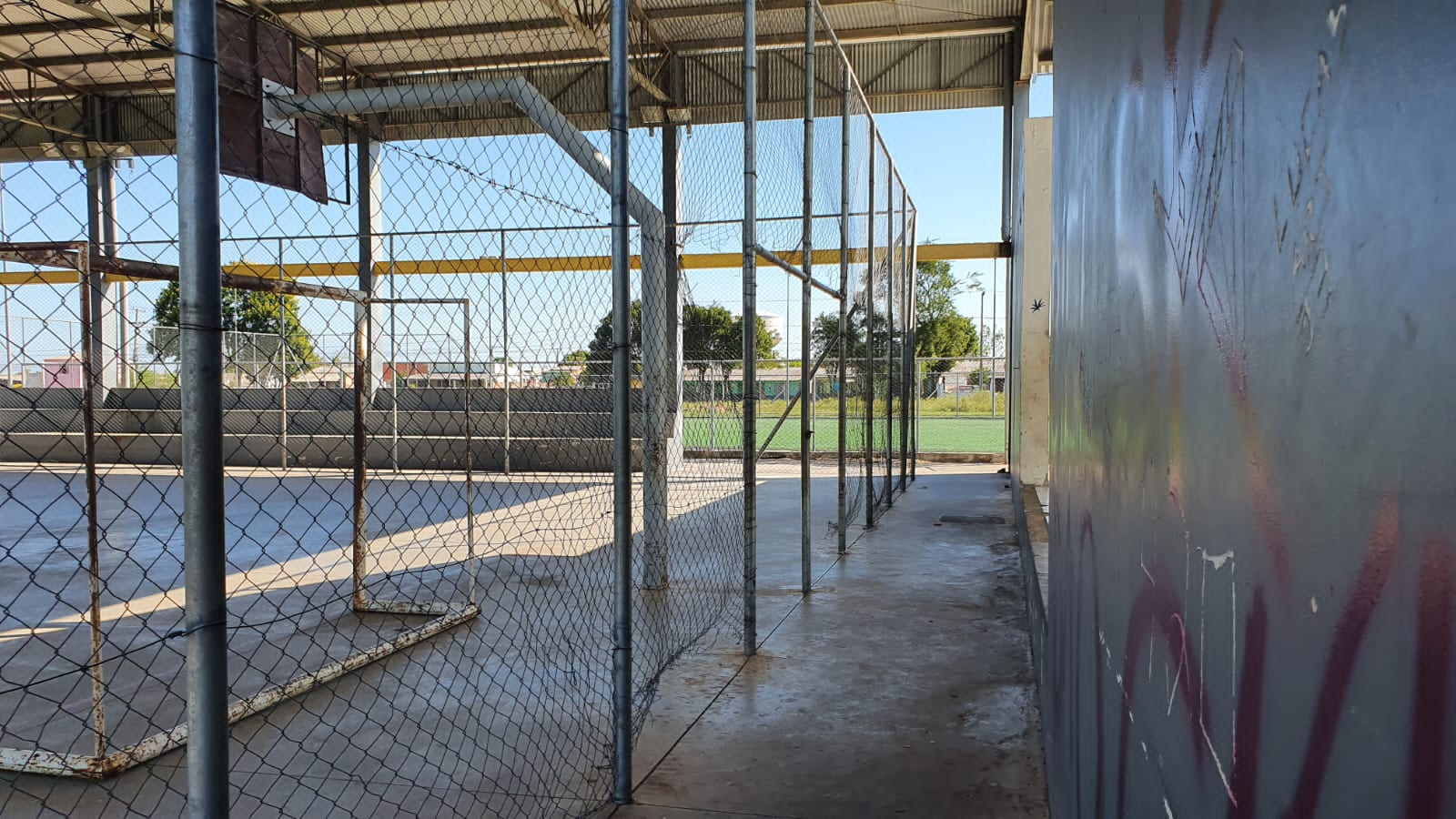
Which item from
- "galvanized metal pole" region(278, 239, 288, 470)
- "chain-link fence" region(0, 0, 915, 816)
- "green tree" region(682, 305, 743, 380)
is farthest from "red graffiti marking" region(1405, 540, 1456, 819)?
"green tree" region(682, 305, 743, 380)

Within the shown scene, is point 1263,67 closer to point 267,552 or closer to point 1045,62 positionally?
point 267,552

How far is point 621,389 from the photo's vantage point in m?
2.94

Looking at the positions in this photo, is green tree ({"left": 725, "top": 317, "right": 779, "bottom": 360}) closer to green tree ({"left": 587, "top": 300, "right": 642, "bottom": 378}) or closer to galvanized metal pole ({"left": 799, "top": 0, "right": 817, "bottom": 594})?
green tree ({"left": 587, "top": 300, "right": 642, "bottom": 378})

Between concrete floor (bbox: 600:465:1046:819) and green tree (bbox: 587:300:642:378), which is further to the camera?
green tree (bbox: 587:300:642:378)

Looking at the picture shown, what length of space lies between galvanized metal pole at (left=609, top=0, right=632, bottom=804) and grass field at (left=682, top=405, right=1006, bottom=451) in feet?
28.1

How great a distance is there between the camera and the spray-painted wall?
41cm

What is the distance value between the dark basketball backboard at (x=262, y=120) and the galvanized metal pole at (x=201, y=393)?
213cm

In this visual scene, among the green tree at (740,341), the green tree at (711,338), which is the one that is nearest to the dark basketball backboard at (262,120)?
the green tree at (740,341)

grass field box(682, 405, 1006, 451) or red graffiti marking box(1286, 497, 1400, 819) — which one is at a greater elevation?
red graffiti marking box(1286, 497, 1400, 819)

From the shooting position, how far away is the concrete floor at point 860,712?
10.5 feet

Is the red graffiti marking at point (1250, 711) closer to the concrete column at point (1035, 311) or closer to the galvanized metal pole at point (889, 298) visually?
the concrete column at point (1035, 311)

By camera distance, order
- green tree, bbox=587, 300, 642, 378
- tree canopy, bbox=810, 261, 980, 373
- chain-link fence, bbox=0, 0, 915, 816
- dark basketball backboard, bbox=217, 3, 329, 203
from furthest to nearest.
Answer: tree canopy, bbox=810, 261, 980, 373
green tree, bbox=587, 300, 642, 378
dark basketball backboard, bbox=217, 3, 329, 203
chain-link fence, bbox=0, 0, 915, 816

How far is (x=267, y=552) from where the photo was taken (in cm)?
790

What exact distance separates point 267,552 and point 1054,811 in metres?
7.01
